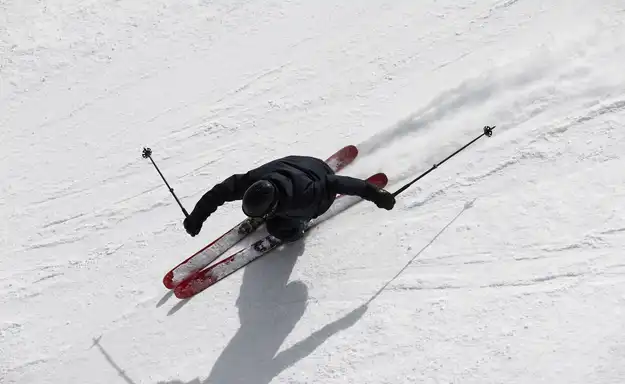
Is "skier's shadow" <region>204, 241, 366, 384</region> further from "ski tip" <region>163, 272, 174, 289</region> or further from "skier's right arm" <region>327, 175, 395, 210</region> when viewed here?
"skier's right arm" <region>327, 175, 395, 210</region>

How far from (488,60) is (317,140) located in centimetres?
215

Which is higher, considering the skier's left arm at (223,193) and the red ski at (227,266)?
the skier's left arm at (223,193)

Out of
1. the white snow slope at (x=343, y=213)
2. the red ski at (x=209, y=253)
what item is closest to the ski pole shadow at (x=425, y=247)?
the white snow slope at (x=343, y=213)

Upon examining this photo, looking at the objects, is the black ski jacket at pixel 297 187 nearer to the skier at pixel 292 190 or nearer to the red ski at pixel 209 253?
the skier at pixel 292 190

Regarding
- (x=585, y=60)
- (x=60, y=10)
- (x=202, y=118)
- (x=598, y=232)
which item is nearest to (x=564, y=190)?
(x=598, y=232)

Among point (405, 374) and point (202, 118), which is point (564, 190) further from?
point (202, 118)

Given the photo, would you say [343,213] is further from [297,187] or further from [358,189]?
[297,187]

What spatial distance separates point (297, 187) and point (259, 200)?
0.51 m

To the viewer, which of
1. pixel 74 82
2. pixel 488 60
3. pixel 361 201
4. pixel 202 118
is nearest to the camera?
pixel 361 201

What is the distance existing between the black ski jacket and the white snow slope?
1.02m

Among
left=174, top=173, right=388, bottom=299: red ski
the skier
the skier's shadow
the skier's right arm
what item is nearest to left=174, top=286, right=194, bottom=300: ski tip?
left=174, top=173, right=388, bottom=299: red ski

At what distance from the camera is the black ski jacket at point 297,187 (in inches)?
175

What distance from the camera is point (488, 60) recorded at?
6.41m

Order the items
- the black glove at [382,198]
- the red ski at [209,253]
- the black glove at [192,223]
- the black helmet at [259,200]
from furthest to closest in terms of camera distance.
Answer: the red ski at [209,253]
the black glove at [192,223]
the black glove at [382,198]
the black helmet at [259,200]
